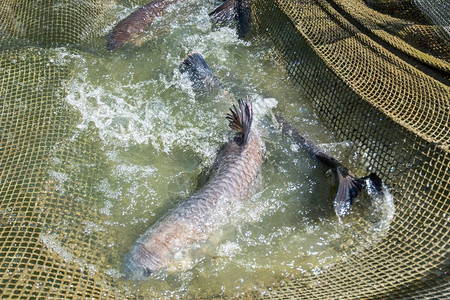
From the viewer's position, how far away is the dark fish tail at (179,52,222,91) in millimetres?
4242

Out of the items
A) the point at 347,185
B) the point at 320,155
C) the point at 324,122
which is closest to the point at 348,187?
the point at 347,185

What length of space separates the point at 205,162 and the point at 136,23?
2.28 metres

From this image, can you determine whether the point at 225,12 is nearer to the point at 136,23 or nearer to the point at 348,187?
the point at 136,23

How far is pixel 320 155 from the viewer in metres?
3.56

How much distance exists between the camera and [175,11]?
5258mm

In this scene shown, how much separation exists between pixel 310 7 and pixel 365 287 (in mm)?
3106

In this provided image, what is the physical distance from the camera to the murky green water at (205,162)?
117 inches

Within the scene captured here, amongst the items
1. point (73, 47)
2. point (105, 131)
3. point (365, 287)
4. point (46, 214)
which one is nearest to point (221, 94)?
point (105, 131)

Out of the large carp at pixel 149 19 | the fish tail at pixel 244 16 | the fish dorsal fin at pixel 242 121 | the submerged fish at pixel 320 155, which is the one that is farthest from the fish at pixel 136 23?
the fish dorsal fin at pixel 242 121

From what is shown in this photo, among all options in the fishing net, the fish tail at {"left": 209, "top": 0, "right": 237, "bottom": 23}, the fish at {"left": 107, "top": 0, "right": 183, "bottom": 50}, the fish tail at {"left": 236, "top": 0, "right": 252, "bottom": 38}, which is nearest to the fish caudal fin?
the fishing net

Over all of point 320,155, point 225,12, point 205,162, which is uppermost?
point 225,12

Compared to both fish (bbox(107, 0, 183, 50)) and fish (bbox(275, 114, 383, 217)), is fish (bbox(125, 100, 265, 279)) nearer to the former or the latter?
fish (bbox(275, 114, 383, 217))

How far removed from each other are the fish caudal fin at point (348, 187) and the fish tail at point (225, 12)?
8.72ft

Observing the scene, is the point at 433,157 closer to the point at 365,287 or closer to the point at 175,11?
the point at 365,287
